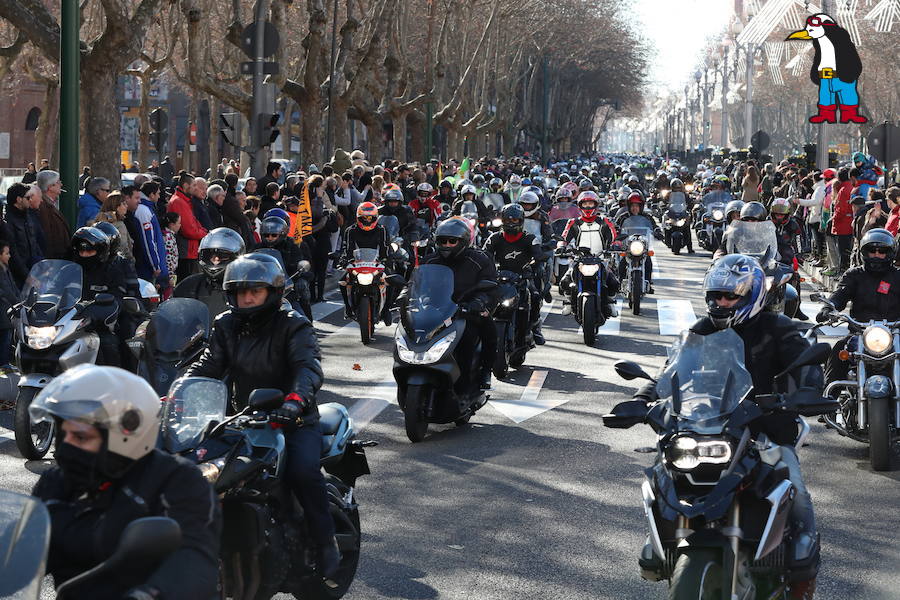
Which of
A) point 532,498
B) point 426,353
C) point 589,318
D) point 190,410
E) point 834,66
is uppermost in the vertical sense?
point 834,66

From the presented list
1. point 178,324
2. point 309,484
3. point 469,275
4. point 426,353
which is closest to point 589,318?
point 469,275

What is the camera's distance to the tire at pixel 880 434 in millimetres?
10133

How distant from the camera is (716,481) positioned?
5.56 metres

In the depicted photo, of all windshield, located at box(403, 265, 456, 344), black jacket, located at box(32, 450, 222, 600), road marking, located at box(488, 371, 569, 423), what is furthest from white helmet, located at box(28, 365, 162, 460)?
road marking, located at box(488, 371, 569, 423)

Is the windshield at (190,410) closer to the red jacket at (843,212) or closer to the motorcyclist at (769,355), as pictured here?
the motorcyclist at (769,355)

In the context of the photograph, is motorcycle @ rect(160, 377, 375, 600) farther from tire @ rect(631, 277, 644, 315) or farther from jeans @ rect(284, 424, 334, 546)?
tire @ rect(631, 277, 644, 315)

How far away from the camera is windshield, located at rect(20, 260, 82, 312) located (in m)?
10.6

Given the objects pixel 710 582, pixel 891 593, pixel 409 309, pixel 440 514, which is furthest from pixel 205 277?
pixel 710 582

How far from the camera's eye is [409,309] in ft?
37.3

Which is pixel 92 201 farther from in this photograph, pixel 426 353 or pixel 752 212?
pixel 752 212

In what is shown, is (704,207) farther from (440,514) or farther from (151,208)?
(440,514)

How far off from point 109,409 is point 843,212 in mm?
21141

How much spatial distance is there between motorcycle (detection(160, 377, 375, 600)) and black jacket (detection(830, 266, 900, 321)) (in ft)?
18.9

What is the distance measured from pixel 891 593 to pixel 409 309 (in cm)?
491
